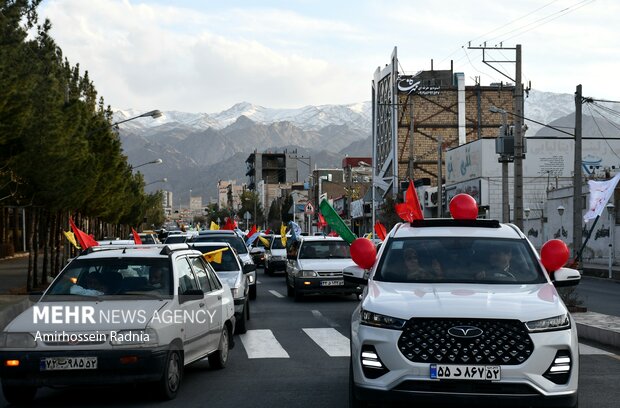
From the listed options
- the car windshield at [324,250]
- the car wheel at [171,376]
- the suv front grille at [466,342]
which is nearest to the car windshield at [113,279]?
the car wheel at [171,376]

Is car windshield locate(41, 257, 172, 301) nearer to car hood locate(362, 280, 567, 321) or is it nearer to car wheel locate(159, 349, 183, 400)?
car wheel locate(159, 349, 183, 400)

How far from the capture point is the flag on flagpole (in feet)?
110

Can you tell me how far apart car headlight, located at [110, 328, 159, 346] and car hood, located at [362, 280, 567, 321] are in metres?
2.14

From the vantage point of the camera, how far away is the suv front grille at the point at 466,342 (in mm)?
6957

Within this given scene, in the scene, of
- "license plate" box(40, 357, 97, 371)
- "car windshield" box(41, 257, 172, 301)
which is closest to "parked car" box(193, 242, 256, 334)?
"car windshield" box(41, 257, 172, 301)

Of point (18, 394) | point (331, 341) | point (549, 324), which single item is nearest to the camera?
point (549, 324)

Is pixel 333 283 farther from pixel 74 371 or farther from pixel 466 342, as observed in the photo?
pixel 466 342

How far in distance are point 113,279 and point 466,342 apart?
4250 millimetres

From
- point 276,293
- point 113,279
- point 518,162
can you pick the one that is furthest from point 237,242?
point 113,279

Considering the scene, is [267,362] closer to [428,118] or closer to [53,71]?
[53,71]

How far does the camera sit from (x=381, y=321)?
23.7 feet

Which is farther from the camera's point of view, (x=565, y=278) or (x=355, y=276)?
(x=355, y=276)

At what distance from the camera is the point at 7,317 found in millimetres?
18578

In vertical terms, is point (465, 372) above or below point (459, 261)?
below
